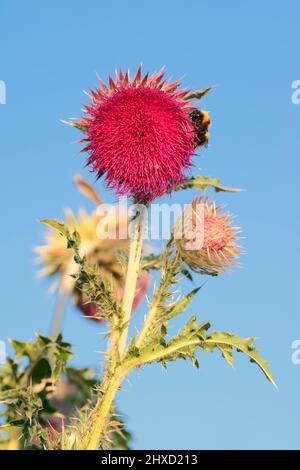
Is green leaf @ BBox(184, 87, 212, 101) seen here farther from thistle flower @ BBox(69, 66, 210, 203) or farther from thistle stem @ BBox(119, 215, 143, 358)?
thistle stem @ BBox(119, 215, 143, 358)

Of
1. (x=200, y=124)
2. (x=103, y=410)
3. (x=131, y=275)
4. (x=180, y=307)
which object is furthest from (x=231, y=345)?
(x=200, y=124)

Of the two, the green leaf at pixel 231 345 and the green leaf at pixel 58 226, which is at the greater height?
the green leaf at pixel 58 226

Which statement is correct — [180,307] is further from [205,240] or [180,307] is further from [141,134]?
[141,134]

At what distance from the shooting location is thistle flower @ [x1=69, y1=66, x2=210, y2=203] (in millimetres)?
6652

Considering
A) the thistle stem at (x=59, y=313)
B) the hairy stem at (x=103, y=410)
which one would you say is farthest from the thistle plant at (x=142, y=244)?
the thistle stem at (x=59, y=313)

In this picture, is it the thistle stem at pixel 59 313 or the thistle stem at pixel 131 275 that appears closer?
the thistle stem at pixel 131 275

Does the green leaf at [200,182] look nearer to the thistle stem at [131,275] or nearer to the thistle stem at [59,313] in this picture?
the thistle stem at [131,275]

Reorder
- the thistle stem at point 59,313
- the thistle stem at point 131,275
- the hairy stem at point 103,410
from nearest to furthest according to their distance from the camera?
1. the hairy stem at point 103,410
2. the thistle stem at point 131,275
3. the thistle stem at point 59,313

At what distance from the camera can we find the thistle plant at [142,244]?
6.29 metres

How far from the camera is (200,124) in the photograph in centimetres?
702
